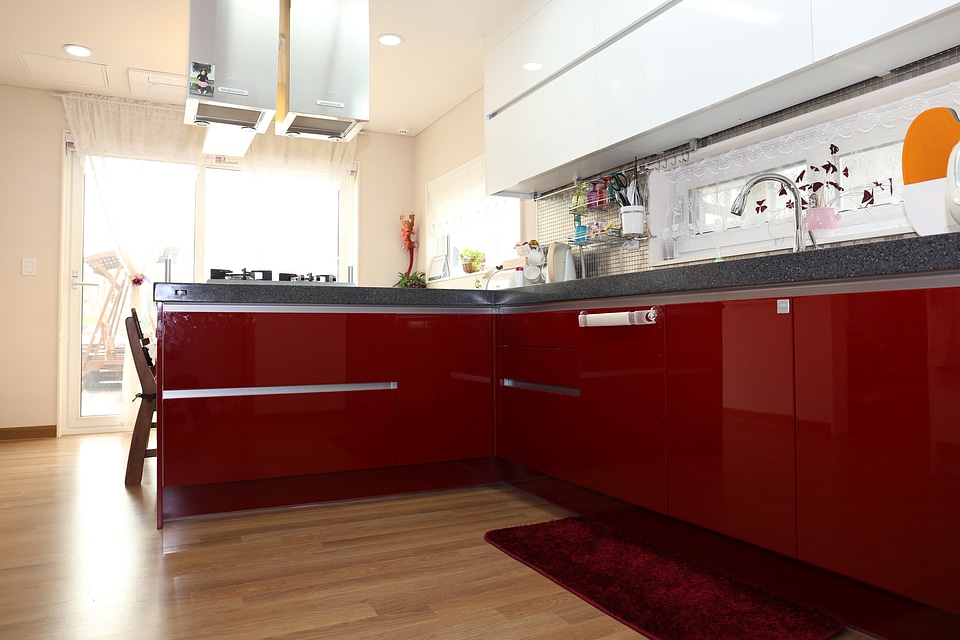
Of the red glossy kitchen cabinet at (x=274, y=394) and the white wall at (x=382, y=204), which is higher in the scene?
the white wall at (x=382, y=204)

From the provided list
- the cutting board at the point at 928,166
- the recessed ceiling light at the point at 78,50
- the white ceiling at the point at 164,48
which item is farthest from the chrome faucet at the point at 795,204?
A: the recessed ceiling light at the point at 78,50

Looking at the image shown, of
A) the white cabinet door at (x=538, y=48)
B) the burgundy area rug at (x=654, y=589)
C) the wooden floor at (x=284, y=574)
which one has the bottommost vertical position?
the wooden floor at (x=284, y=574)

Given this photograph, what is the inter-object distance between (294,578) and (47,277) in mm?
4310

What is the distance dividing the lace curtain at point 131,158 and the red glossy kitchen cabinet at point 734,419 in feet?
15.2

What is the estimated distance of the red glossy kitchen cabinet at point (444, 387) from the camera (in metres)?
2.77

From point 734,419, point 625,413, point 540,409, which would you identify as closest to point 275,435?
point 540,409

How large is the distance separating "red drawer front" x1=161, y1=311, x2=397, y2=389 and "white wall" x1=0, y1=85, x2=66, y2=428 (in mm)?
3411

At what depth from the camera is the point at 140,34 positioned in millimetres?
4160

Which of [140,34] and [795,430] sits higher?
[140,34]

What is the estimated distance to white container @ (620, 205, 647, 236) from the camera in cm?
299

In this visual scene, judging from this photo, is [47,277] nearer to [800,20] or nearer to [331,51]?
[331,51]

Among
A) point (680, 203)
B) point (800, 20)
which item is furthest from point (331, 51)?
point (800, 20)

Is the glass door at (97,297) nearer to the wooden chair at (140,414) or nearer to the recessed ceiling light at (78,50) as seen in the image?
the recessed ceiling light at (78,50)

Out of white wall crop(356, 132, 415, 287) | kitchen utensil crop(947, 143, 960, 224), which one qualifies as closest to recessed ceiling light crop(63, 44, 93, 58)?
white wall crop(356, 132, 415, 287)
